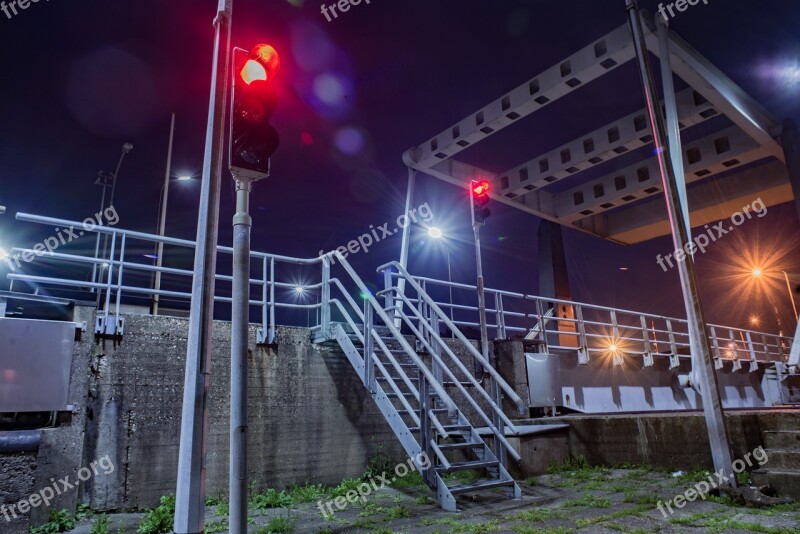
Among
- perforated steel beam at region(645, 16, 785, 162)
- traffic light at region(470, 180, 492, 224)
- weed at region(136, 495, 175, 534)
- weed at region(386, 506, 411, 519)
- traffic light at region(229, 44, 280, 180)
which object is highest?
perforated steel beam at region(645, 16, 785, 162)

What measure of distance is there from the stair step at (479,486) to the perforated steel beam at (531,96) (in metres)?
10.2

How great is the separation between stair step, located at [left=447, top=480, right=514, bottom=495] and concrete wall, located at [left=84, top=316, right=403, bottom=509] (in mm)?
2357

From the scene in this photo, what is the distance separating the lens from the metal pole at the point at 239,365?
11.1 feet

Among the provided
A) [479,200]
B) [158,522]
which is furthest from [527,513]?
[479,200]

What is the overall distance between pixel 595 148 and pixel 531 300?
20.7 ft

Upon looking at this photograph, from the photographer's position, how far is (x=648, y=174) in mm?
16703

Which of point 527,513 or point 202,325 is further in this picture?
point 527,513

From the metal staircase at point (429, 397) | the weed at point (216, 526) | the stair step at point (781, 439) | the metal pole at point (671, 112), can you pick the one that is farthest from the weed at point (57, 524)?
the metal pole at point (671, 112)

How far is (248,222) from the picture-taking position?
13.1 ft

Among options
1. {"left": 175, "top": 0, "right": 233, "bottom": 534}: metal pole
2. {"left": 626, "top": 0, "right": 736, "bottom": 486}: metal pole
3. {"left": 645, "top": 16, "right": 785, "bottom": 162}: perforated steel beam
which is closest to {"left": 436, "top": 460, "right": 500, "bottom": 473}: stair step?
{"left": 626, "top": 0, "right": 736, "bottom": 486}: metal pole

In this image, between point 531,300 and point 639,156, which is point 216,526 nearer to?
point 531,300

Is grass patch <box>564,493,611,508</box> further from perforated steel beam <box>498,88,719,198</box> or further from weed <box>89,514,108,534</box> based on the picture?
perforated steel beam <box>498,88,719,198</box>

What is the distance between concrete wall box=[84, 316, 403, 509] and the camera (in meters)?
6.04

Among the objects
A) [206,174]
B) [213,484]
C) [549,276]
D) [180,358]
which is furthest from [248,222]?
[549,276]
